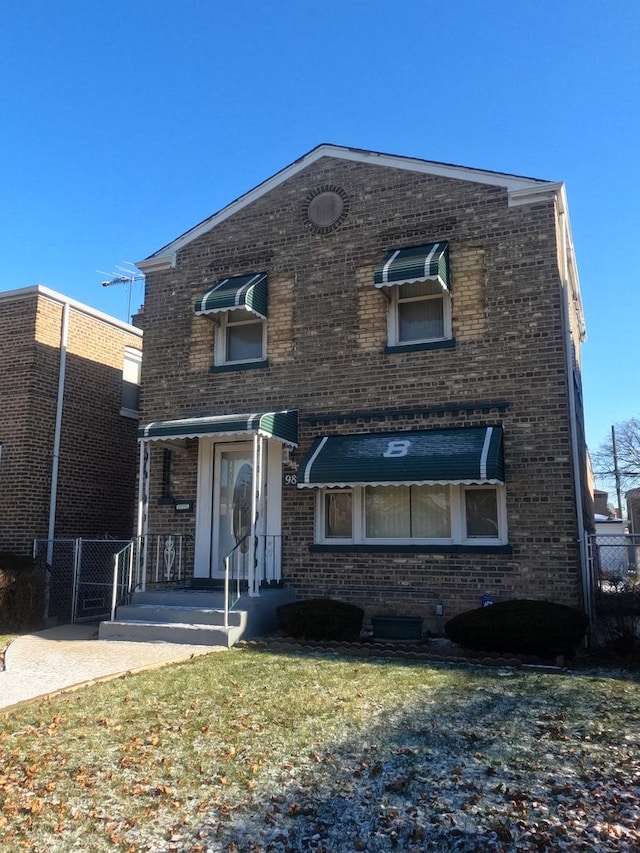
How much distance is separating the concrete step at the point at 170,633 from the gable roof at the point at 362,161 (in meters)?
6.84

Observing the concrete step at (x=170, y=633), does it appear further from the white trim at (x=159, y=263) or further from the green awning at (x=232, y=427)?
the white trim at (x=159, y=263)

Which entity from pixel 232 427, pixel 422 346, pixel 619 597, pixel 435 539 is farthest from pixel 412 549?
pixel 232 427

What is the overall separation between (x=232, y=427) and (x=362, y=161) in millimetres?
5282

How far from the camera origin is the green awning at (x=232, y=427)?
10.8 m

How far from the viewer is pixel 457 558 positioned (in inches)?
409

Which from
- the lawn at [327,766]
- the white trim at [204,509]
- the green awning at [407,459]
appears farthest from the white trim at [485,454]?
the white trim at [204,509]

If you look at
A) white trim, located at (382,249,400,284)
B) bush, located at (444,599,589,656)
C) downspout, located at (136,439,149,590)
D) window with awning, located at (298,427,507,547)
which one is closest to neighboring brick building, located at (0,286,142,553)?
downspout, located at (136,439,149,590)

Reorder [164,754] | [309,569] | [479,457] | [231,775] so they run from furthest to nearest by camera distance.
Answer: [309,569], [479,457], [164,754], [231,775]

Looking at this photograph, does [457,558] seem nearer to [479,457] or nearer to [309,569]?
[479,457]

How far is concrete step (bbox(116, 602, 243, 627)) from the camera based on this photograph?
991 centimetres

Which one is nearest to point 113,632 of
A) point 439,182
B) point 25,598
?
point 25,598

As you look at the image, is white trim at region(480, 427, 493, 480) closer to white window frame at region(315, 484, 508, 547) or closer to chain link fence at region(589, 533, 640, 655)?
white window frame at region(315, 484, 508, 547)

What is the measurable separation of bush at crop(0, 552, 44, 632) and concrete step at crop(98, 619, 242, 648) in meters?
2.31

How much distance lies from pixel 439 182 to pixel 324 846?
10255 mm
